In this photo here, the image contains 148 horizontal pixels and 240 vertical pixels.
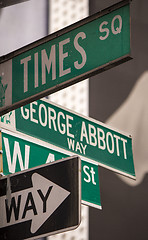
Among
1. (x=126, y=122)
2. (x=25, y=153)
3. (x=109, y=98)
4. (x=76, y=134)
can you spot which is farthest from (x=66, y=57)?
(x=126, y=122)

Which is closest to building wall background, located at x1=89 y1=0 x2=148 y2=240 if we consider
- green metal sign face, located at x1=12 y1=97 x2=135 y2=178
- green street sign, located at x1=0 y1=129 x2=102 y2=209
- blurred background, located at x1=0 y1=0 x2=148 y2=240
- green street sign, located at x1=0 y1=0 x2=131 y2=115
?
blurred background, located at x1=0 y1=0 x2=148 y2=240

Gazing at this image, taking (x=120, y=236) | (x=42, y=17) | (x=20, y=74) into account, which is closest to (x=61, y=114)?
(x=20, y=74)

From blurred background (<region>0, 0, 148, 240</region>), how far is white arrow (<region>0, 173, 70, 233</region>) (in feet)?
9.67

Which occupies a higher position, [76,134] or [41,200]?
[76,134]

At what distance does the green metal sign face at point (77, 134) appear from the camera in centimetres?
385

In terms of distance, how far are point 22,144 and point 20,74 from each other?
81cm

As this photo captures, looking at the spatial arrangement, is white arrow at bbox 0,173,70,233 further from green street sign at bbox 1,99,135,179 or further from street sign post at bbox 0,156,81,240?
green street sign at bbox 1,99,135,179

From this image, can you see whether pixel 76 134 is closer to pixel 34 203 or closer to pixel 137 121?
pixel 34 203

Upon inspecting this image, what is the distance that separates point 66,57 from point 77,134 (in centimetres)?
154

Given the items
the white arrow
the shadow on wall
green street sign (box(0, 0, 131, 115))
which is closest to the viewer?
green street sign (box(0, 0, 131, 115))

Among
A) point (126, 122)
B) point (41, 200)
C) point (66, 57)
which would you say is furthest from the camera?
point (126, 122)

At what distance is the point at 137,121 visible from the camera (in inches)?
283

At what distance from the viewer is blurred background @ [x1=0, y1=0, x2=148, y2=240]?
5.97 meters

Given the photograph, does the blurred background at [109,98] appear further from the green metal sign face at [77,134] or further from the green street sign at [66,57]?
the green street sign at [66,57]
